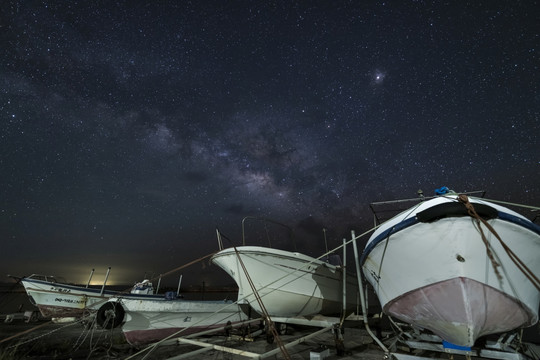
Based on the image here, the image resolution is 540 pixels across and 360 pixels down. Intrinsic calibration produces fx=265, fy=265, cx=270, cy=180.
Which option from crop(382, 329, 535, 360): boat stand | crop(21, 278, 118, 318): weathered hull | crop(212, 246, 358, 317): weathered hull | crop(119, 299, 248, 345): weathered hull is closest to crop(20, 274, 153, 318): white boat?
crop(21, 278, 118, 318): weathered hull

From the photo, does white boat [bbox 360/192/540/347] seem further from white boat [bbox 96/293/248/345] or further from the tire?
the tire

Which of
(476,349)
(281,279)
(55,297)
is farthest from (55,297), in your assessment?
(476,349)

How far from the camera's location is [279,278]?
7.64 m

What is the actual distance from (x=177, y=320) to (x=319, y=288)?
463cm

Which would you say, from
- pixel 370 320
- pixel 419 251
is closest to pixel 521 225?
pixel 419 251

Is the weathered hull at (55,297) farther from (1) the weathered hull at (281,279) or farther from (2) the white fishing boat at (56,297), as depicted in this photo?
(1) the weathered hull at (281,279)

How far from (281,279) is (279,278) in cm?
20

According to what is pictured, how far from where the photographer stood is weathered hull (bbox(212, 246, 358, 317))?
7836 mm

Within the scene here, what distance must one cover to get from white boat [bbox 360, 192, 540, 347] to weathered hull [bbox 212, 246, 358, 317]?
3.73m

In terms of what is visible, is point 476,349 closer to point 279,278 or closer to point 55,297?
point 279,278

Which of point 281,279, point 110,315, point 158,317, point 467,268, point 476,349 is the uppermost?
point 281,279

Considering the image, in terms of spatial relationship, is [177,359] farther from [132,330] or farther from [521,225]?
[521,225]

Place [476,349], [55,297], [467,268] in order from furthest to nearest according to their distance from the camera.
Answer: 1. [55,297]
2. [476,349]
3. [467,268]

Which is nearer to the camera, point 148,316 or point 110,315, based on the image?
point 110,315
